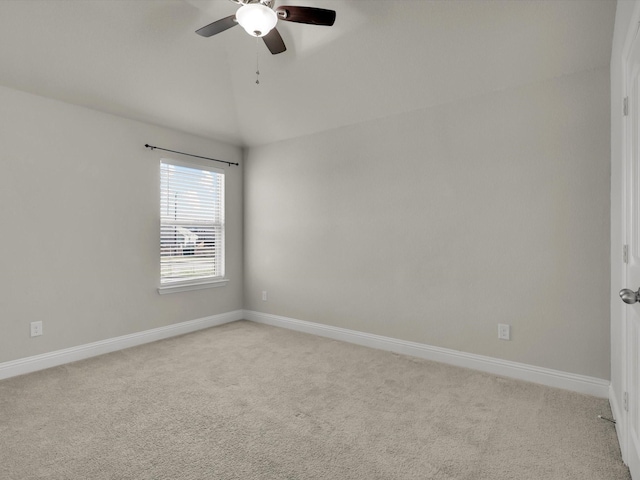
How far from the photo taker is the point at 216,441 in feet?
6.63

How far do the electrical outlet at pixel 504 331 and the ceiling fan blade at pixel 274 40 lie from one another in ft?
8.92

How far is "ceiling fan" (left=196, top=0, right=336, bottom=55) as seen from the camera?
1.96 meters

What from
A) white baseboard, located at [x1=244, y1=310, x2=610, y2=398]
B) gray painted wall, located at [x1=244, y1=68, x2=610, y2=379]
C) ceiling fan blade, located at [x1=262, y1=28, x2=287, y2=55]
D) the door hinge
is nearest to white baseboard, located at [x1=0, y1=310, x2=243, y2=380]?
white baseboard, located at [x1=244, y1=310, x2=610, y2=398]

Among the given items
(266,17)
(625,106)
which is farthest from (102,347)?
(625,106)

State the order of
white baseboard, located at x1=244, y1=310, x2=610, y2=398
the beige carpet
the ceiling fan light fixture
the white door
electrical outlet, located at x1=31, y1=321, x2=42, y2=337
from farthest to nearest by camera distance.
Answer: electrical outlet, located at x1=31, y1=321, x2=42, y2=337 → white baseboard, located at x1=244, y1=310, x2=610, y2=398 → the ceiling fan light fixture → the beige carpet → the white door

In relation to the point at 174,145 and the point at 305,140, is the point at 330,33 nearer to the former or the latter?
the point at 305,140

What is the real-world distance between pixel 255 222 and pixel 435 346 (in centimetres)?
267

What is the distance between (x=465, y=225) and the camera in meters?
3.18

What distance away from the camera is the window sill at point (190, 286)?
4.02 m

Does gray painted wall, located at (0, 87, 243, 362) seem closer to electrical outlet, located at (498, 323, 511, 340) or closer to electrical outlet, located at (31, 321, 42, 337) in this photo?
electrical outlet, located at (31, 321, 42, 337)

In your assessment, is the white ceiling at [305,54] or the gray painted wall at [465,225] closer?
the white ceiling at [305,54]

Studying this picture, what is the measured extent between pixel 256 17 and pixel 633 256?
223cm

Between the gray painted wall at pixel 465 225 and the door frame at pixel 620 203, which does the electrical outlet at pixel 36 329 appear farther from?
the door frame at pixel 620 203

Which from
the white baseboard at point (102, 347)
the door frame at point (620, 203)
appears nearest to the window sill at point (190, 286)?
the white baseboard at point (102, 347)
